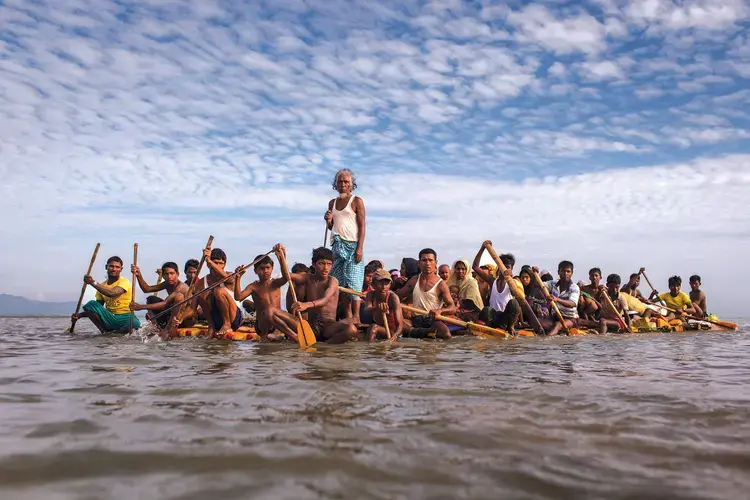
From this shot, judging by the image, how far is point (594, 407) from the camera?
3.03m

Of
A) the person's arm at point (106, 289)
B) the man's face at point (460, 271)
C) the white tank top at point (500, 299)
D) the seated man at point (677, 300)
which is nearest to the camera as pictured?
the person's arm at point (106, 289)

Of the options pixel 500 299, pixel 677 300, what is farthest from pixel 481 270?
pixel 677 300

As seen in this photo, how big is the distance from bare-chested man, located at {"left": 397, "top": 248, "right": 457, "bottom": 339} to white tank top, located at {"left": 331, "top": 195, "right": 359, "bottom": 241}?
1.33 metres

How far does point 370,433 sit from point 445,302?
6915 millimetres

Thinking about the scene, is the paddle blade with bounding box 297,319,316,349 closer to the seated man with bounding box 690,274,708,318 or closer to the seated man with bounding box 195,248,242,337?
the seated man with bounding box 195,248,242,337

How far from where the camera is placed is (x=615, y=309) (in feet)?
39.6

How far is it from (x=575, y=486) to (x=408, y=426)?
0.89 metres

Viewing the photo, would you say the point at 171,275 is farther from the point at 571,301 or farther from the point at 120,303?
the point at 571,301

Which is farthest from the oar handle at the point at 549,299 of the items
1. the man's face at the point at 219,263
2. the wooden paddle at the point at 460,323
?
the man's face at the point at 219,263

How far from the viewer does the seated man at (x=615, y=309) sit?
11766 millimetres

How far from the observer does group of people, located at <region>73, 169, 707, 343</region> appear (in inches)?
321

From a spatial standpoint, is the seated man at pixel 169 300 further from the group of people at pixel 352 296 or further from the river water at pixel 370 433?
the river water at pixel 370 433

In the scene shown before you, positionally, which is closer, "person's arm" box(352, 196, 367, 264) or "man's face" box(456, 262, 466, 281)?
"person's arm" box(352, 196, 367, 264)

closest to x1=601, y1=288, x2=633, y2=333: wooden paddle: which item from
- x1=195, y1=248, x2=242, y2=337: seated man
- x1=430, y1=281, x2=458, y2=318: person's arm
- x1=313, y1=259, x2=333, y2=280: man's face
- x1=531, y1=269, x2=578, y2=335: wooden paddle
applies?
x1=531, y1=269, x2=578, y2=335: wooden paddle
